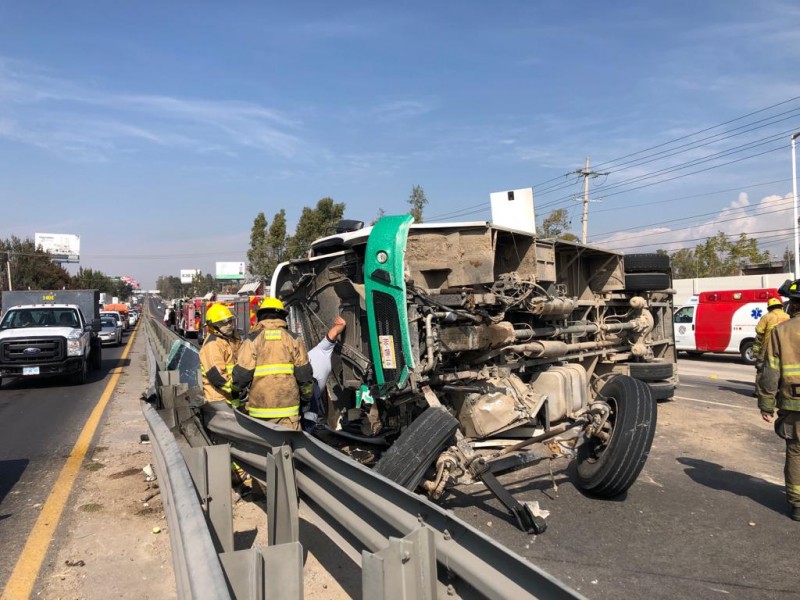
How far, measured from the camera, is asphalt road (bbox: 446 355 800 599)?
3.79 metres

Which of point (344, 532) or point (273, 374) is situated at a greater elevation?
point (273, 374)

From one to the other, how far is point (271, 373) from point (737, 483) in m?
4.62

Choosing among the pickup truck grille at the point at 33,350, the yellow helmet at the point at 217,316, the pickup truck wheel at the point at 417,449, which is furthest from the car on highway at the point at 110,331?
the pickup truck wheel at the point at 417,449

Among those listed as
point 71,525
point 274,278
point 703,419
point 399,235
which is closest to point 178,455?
point 71,525

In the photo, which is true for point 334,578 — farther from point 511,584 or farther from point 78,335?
point 78,335

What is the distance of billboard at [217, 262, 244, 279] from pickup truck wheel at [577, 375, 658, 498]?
150ft

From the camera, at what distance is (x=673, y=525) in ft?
15.5

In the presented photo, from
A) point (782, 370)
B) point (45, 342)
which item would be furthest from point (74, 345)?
point (782, 370)

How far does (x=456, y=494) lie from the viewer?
5.40 metres

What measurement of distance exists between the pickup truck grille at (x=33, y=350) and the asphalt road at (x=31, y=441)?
737 mm

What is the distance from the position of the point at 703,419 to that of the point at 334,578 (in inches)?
270

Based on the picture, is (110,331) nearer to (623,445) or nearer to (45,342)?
(45,342)

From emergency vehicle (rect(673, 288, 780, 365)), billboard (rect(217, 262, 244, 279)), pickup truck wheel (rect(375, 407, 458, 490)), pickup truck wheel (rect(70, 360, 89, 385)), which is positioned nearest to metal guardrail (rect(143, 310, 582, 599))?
pickup truck wheel (rect(375, 407, 458, 490))

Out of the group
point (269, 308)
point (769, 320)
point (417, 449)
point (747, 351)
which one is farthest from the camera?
point (747, 351)
